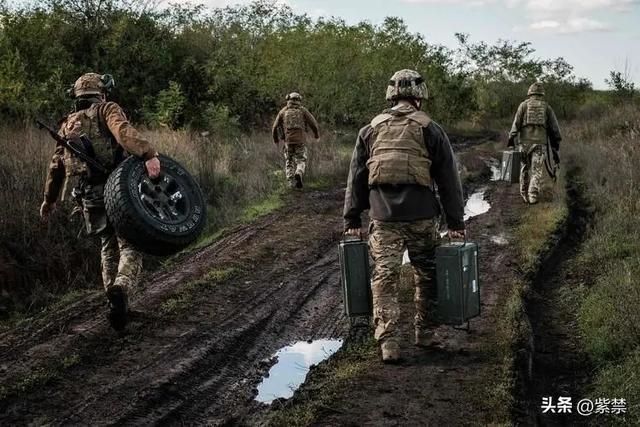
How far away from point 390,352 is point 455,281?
68cm

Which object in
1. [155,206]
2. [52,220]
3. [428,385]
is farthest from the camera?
[52,220]

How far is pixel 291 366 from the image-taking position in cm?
524

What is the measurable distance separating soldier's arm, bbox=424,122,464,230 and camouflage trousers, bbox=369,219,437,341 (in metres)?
0.17

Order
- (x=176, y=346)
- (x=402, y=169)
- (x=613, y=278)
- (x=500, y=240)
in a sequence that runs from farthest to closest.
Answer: (x=500, y=240) → (x=613, y=278) → (x=176, y=346) → (x=402, y=169)

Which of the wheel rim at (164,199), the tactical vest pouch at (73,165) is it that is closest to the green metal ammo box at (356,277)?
the wheel rim at (164,199)

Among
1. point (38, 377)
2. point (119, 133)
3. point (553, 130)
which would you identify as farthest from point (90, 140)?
point (553, 130)

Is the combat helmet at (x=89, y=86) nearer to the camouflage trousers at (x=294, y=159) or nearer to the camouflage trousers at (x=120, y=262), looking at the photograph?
the camouflage trousers at (x=120, y=262)

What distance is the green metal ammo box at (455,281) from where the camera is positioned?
4.98 meters

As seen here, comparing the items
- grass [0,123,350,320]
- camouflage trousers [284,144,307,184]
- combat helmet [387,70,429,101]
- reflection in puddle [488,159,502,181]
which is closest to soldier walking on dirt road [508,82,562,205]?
reflection in puddle [488,159,502,181]

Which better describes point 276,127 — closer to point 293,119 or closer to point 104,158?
point 293,119

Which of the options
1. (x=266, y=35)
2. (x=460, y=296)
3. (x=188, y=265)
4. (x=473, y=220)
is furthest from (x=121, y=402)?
(x=266, y=35)

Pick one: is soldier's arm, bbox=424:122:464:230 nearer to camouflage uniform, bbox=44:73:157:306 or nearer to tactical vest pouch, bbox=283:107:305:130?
camouflage uniform, bbox=44:73:157:306

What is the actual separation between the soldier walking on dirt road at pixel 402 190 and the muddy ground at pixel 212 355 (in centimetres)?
49

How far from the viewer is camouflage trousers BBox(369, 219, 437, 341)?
5.02m
